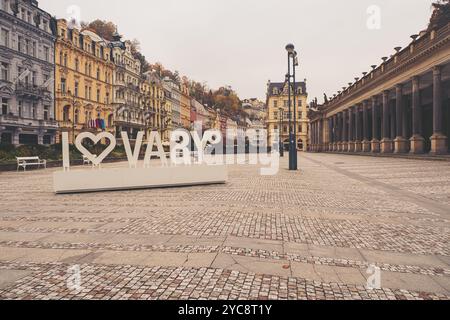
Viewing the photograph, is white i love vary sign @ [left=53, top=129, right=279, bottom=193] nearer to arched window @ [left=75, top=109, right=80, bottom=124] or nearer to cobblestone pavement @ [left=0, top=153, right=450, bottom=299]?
cobblestone pavement @ [left=0, top=153, right=450, bottom=299]

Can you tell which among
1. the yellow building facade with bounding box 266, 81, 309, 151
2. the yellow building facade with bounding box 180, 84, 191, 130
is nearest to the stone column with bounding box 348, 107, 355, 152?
the yellow building facade with bounding box 266, 81, 309, 151

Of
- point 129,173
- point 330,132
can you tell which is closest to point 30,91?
point 129,173

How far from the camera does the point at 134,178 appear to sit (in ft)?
43.7

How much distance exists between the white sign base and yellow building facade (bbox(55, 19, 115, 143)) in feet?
110

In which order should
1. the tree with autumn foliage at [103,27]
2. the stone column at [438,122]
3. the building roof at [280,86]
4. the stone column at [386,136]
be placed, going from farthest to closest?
the building roof at [280,86], the tree with autumn foliage at [103,27], the stone column at [386,136], the stone column at [438,122]

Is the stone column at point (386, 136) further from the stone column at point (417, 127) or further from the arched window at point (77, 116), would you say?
the arched window at point (77, 116)

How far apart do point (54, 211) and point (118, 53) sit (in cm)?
5856

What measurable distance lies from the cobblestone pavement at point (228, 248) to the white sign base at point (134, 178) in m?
2.24

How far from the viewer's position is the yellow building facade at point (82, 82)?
46875mm

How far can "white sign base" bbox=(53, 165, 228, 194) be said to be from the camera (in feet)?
40.8

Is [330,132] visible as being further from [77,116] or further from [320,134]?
[77,116]

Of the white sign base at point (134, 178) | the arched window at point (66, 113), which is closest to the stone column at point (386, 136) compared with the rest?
the white sign base at point (134, 178)

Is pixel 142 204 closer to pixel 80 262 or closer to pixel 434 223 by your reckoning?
pixel 80 262
